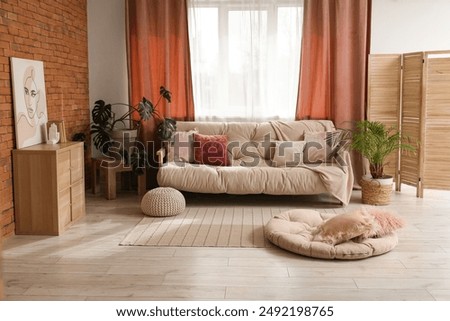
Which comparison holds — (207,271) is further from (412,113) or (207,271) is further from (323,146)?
(412,113)

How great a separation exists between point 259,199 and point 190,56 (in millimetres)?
1954

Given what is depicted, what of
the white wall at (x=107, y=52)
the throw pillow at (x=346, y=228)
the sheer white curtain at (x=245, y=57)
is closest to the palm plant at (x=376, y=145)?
the sheer white curtain at (x=245, y=57)

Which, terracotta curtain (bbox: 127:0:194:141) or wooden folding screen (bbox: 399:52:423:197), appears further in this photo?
terracotta curtain (bbox: 127:0:194:141)

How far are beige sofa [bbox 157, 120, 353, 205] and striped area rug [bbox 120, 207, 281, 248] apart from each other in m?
0.28

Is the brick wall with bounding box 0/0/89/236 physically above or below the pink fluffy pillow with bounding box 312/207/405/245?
above

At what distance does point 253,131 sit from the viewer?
609cm

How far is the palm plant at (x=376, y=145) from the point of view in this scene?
18.3 feet

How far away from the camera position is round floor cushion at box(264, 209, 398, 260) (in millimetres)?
3684

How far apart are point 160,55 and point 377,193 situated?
3020mm

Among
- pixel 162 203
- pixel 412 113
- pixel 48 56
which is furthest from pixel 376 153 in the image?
→ pixel 48 56

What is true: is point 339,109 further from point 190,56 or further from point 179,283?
point 179,283

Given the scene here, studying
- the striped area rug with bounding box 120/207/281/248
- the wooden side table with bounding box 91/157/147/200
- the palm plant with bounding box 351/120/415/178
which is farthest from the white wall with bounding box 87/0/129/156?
the palm plant with bounding box 351/120/415/178

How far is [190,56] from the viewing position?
6.28 m

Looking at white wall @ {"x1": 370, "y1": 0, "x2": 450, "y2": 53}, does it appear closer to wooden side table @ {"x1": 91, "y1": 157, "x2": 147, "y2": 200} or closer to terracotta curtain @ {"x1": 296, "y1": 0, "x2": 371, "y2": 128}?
terracotta curtain @ {"x1": 296, "y1": 0, "x2": 371, "y2": 128}
